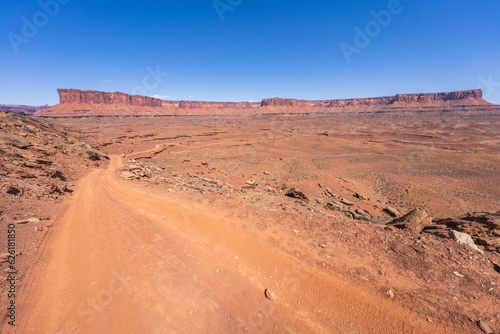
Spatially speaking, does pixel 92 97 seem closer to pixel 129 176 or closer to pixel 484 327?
pixel 129 176

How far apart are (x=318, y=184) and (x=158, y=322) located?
18.9 m

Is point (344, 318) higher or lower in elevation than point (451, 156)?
higher

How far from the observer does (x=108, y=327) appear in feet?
11.2

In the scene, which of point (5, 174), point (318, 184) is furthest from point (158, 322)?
point (318, 184)

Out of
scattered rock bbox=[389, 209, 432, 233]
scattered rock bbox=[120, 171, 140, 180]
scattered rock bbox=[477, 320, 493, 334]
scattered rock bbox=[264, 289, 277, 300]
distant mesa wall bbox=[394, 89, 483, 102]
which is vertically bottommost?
scattered rock bbox=[389, 209, 432, 233]

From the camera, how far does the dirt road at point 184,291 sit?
3.55m

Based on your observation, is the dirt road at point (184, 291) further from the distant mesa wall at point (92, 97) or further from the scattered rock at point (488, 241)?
the distant mesa wall at point (92, 97)

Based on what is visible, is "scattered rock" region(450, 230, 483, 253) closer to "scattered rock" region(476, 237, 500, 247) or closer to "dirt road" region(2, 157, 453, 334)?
"scattered rock" region(476, 237, 500, 247)

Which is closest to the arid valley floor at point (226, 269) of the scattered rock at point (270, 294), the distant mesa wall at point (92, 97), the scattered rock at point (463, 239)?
the scattered rock at point (270, 294)

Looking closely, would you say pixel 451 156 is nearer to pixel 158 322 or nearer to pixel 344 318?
pixel 344 318

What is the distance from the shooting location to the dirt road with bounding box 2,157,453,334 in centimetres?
355

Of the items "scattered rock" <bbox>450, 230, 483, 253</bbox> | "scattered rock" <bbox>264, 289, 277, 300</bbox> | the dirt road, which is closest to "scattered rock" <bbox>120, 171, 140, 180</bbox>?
the dirt road

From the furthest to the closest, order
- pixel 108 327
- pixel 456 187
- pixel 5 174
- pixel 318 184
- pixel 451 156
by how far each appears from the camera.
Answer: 1. pixel 451 156
2. pixel 456 187
3. pixel 318 184
4. pixel 5 174
5. pixel 108 327

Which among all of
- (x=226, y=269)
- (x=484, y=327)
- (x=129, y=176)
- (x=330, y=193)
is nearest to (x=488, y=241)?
(x=484, y=327)
